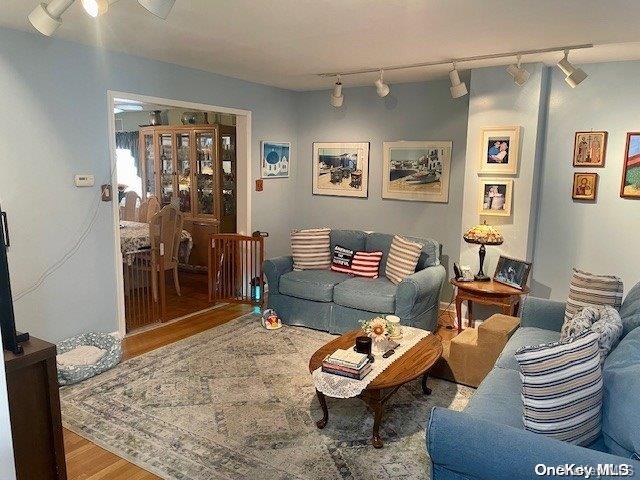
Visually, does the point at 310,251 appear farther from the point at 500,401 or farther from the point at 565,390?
the point at 565,390

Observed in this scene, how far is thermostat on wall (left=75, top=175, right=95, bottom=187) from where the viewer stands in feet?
12.0

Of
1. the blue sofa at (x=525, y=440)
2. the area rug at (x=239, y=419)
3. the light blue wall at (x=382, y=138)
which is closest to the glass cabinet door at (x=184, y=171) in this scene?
the light blue wall at (x=382, y=138)

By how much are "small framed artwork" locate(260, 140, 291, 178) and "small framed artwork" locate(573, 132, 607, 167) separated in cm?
313

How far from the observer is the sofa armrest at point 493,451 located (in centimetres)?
156

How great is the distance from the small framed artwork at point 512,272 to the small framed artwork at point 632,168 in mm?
996

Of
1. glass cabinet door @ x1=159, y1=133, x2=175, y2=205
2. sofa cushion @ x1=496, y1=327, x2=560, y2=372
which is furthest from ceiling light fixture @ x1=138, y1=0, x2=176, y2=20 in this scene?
glass cabinet door @ x1=159, y1=133, x2=175, y2=205

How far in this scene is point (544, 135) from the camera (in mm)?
4258

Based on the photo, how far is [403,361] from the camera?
114 inches

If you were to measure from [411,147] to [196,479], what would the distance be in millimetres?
3939

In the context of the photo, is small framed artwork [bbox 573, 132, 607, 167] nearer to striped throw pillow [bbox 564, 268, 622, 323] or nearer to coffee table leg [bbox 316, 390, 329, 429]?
striped throw pillow [bbox 564, 268, 622, 323]

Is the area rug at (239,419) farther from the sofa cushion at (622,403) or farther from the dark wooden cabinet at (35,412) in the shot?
the sofa cushion at (622,403)

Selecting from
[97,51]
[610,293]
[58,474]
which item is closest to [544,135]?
[610,293]

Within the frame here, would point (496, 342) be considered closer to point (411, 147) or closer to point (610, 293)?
point (610, 293)

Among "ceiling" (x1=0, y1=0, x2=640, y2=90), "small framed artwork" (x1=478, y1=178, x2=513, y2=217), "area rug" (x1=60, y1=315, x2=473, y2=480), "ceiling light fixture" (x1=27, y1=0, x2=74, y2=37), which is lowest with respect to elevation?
"area rug" (x1=60, y1=315, x2=473, y2=480)
